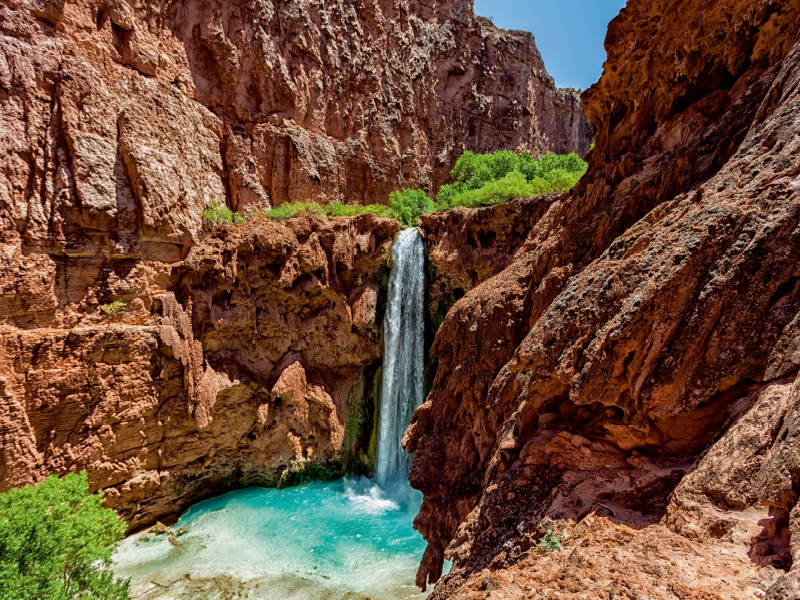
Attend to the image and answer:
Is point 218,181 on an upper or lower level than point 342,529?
upper

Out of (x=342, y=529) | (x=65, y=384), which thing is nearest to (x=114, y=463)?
(x=65, y=384)

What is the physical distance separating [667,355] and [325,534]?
12.3 metres

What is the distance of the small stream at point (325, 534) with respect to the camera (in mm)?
9742

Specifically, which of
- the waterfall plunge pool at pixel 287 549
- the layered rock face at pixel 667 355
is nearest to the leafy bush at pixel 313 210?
the waterfall plunge pool at pixel 287 549

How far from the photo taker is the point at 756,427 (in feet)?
9.32

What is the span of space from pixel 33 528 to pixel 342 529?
27.3ft

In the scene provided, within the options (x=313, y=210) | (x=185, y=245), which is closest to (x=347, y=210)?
(x=313, y=210)

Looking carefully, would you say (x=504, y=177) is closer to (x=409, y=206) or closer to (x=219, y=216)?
(x=409, y=206)

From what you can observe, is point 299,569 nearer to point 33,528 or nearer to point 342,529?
point 342,529

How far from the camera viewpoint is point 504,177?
771 inches

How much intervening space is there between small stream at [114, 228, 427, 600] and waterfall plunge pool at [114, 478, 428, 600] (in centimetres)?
3

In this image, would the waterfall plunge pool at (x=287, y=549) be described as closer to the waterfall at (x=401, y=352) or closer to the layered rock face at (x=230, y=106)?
the waterfall at (x=401, y=352)

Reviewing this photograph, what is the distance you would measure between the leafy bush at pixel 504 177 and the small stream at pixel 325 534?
11.9 feet

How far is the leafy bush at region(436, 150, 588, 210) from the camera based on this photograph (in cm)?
1551
